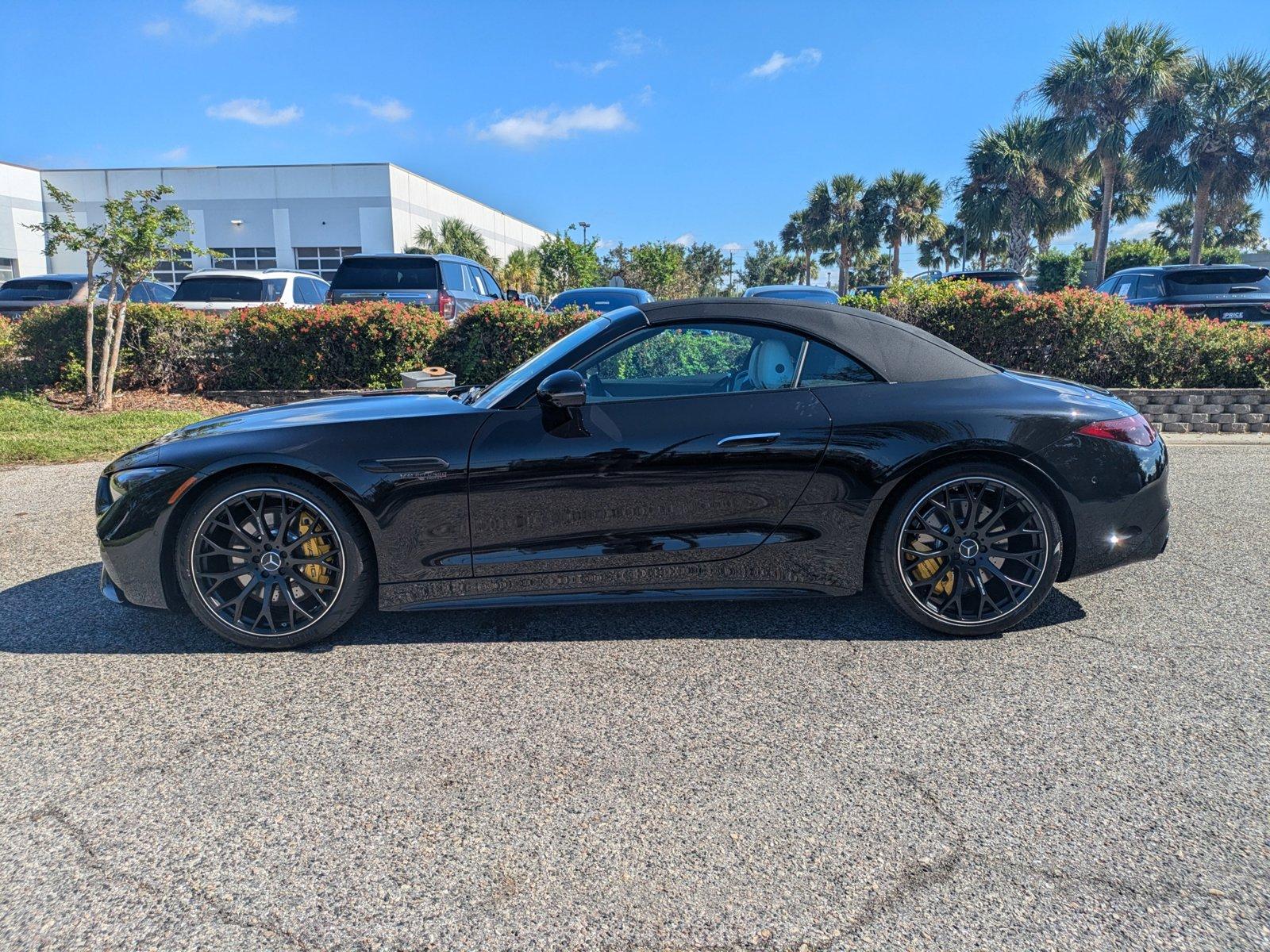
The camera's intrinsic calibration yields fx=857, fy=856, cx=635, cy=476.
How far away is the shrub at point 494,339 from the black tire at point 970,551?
286 inches

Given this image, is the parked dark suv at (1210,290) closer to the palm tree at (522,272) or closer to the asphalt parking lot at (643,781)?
the asphalt parking lot at (643,781)

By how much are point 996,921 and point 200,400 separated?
1088 cm

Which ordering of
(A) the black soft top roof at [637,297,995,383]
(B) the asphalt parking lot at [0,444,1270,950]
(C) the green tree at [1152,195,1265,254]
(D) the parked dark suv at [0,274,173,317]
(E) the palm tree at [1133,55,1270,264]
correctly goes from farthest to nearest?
(C) the green tree at [1152,195,1265,254] → (E) the palm tree at [1133,55,1270,264] → (D) the parked dark suv at [0,274,173,317] → (A) the black soft top roof at [637,297,995,383] → (B) the asphalt parking lot at [0,444,1270,950]

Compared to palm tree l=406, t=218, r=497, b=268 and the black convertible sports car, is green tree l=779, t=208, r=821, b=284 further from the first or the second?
the black convertible sports car

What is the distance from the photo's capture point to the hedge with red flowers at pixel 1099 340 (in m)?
10.2

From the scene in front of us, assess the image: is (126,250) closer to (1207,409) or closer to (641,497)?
(641,497)

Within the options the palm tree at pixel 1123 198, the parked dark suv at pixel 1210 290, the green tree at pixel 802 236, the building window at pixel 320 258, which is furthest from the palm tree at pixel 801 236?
the parked dark suv at pixel 1210 290

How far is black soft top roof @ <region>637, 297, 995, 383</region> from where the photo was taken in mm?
3787

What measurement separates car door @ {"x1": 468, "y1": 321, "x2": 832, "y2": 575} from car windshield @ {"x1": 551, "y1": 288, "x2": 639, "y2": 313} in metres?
10.1

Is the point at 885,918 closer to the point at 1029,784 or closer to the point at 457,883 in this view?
the point at 1029,784

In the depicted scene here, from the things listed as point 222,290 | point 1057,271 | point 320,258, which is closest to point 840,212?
point 1057,271

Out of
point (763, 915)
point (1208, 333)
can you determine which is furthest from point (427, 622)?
point (1208, 333)

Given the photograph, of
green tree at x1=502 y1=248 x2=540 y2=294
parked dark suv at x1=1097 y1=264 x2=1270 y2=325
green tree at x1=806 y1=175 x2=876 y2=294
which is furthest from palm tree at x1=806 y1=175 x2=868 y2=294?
parked dark suv at x1=1097 y1=264 x2=1270 y2=325

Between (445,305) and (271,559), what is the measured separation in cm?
907
